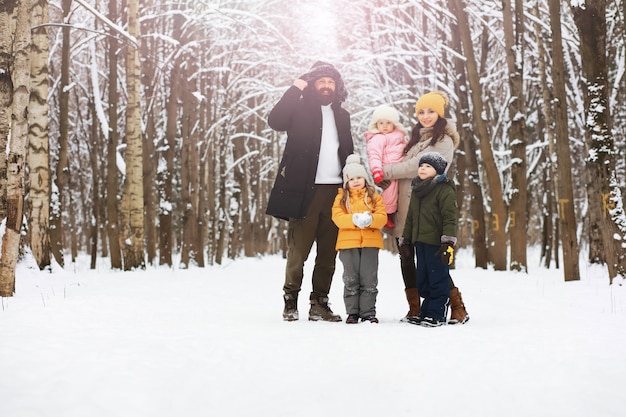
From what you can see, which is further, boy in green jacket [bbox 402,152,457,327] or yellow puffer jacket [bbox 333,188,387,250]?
yellow puffer jacket [bbox 333,188,387,250]

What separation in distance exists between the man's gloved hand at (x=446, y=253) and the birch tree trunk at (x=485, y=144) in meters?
7.63

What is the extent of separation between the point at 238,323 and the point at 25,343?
161 centimetres

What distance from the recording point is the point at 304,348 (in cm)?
342

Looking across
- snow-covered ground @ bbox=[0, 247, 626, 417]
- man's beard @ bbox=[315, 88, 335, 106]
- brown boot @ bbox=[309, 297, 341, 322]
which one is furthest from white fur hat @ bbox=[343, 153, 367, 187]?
snow-covered ground @ bbox=[0, 247, 626, 417]

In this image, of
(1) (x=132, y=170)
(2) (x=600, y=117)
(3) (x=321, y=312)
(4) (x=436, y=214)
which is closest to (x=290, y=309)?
(3) (x=321, y=312)

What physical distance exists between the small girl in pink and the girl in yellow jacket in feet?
0.67

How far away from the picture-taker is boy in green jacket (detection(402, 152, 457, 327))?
446cm

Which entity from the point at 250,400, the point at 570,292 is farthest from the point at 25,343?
the point at 570,292

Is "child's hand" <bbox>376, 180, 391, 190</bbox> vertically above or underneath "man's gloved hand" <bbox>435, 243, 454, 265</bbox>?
above

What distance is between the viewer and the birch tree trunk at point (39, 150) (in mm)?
8227

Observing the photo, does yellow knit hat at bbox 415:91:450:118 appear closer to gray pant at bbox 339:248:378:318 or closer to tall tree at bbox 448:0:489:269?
gray pant at bbox 339:248:378:318

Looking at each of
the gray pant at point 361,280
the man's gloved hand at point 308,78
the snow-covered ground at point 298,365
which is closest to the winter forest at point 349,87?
the snow-covered ground at point 298,365

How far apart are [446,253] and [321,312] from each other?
1196 millimetres

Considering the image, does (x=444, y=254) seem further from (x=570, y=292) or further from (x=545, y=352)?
(x=570, y=292)
